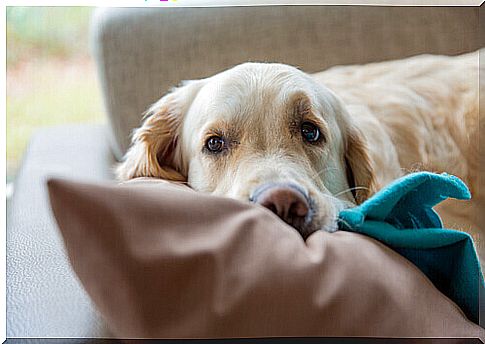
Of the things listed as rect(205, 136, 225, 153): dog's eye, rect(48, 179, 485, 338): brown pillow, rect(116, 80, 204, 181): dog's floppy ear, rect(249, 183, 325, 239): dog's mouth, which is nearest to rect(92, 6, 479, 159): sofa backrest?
rect(116, 80, 204, 181): dog's floppy ear

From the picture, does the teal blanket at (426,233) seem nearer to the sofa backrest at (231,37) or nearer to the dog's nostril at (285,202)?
the dog's nostril at (285,202)

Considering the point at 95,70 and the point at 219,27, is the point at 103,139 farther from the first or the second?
the point at 219,27

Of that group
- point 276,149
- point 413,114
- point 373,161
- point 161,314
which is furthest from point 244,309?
point 413,114

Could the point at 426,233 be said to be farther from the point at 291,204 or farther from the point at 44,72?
the point at 44,72

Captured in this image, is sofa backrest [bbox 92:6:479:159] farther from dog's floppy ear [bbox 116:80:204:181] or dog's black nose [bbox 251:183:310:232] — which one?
dog's black nose [bbox 251:183:310:232]

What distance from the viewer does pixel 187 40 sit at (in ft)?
4.79

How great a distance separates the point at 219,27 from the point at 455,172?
1.86 ft

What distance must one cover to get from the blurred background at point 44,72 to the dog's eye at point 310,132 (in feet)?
1.61

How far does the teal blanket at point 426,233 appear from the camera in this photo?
89 cm

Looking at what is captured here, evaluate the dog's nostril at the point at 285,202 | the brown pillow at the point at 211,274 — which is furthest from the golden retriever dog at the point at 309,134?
the brown pillow at the point at 211,274

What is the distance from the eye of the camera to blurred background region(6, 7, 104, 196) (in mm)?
→ 1347

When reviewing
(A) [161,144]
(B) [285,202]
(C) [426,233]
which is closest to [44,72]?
(A) [161,144]

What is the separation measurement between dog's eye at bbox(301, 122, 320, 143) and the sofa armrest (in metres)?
0.37

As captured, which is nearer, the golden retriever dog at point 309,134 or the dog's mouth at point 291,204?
the dog's mouth at point 291,204
